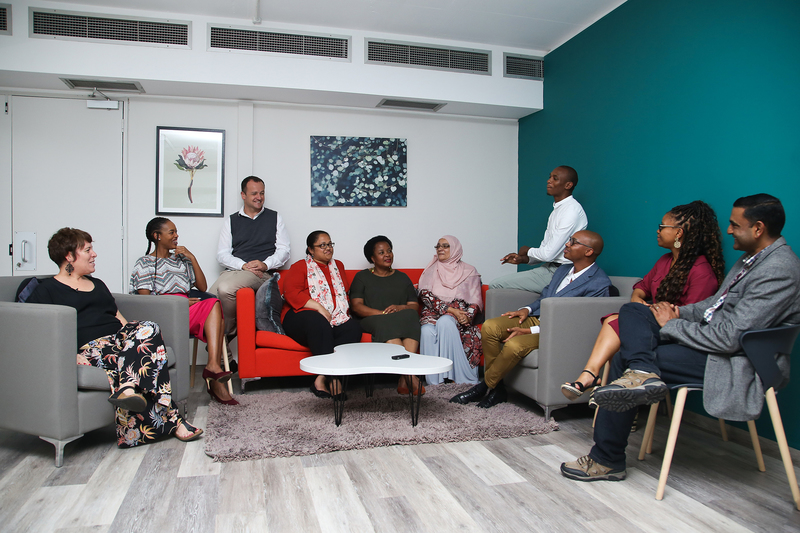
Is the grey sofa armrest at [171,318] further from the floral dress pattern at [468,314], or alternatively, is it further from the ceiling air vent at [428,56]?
the ceiling air vent at [428,56]

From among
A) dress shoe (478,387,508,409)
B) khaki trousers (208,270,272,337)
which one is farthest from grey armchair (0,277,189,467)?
dress shoe (478,387,508,409)

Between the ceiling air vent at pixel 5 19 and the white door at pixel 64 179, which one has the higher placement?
the ceiling air vent at pixel 5 19

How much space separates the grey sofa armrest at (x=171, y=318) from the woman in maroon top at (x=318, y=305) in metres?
0.84

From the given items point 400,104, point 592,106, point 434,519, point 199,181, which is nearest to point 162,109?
point 199,181

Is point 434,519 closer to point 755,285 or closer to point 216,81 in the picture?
point 755,285

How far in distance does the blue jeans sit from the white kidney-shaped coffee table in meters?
0.82

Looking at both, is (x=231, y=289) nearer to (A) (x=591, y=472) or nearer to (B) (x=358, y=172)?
(B) (x=358, y=172)

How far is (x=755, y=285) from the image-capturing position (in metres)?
2.12

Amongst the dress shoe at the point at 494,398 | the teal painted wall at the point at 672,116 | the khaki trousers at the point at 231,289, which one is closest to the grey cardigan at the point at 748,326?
the teal painted wall at the point at 672,116

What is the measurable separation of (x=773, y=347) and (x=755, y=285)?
0.83 feet

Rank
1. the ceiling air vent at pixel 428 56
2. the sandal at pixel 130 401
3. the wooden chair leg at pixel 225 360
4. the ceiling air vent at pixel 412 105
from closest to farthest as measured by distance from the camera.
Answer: the sandal at pixel 130 401
the wooden chair leg at pixel 225 360
the ceiling air vent at pixel 428 56
the ceiling air vent at pixel 412 105

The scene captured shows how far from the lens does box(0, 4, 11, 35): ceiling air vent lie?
3904 mm

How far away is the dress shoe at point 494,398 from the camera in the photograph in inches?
134

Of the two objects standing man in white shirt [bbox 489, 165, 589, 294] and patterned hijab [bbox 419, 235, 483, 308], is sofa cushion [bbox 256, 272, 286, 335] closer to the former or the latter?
patterned hijab [bbox 419, 235, 483, 308]
